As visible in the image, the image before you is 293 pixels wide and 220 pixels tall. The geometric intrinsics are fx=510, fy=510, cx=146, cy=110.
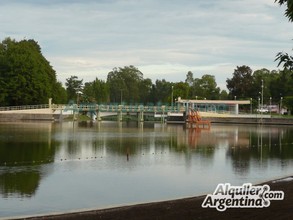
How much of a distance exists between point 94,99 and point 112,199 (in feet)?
402

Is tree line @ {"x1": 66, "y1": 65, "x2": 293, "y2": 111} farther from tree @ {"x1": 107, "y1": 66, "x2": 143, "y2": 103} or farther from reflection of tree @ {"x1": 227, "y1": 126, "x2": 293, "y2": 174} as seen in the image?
reflection of tree @ {"x1": 227, "y1": 126, "x2": 293, "y2": 174}

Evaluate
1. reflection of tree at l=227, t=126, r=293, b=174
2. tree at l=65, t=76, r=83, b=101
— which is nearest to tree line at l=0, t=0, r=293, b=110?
tree at l=65, t=76, r=83, b=101

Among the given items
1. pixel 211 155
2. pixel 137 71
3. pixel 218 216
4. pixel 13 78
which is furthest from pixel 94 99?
pixel 218 216

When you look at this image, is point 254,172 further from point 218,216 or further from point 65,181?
point 218,216

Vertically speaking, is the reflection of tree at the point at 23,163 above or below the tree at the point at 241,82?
below

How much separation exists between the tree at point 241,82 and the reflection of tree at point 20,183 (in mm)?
114830

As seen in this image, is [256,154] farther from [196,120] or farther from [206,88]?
[206,88]

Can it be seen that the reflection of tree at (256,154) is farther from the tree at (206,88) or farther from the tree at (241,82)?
the tree at (206,88)

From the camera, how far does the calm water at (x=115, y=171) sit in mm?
19375

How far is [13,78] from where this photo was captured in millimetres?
92438

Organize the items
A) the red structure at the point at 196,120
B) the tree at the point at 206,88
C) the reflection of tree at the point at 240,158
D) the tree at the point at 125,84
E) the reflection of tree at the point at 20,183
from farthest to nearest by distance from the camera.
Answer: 1. the tree at the point at 125,84
2. the tree at the point at 206,88
3. the red structure at the point at 196,120
4. the reflection of tree at the point at 240,158
5. the reflection of tree at the point at 20,183

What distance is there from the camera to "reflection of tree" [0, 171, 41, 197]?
2017 centimetres

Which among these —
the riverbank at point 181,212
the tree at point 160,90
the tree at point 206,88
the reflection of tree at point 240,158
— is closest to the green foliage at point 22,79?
the reflection of tree at point 240,158

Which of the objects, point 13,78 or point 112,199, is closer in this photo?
point 112,199
